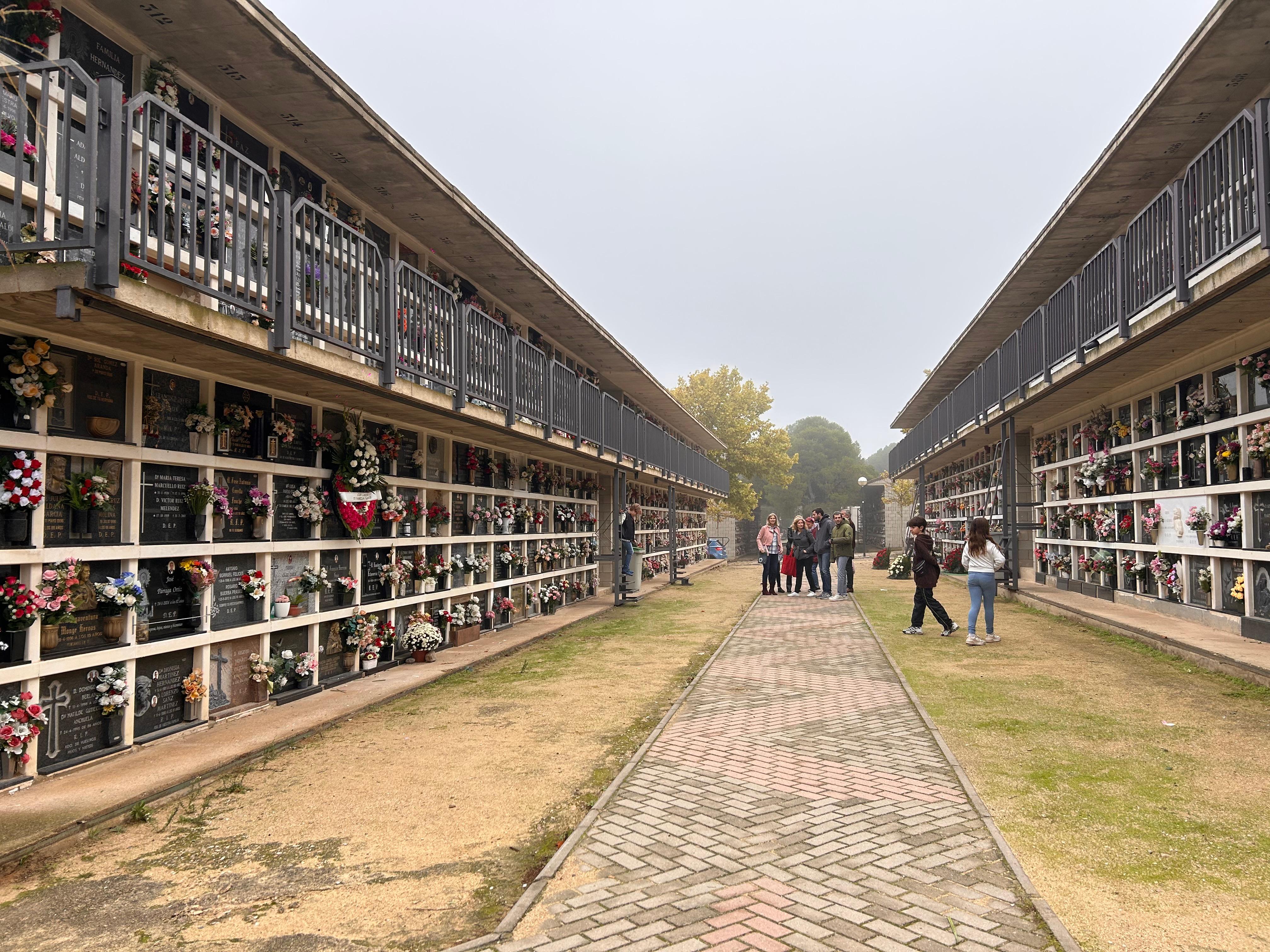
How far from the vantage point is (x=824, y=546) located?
16.2 meters

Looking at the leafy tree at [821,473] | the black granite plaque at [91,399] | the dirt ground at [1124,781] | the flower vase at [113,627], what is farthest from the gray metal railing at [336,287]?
the leafy tree at [821,473]

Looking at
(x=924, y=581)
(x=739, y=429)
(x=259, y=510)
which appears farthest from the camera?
(x=739, y=429)

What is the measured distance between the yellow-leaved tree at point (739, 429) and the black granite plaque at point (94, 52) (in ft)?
126

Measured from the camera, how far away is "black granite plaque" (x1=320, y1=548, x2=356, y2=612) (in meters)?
7.82

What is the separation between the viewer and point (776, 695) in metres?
7.39

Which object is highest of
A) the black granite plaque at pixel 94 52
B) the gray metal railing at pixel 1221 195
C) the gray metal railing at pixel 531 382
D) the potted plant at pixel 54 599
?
the black granite plaque at pixel 94 52

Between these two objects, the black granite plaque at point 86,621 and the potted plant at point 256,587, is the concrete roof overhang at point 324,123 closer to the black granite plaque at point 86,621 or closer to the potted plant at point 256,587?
the black granite plaque at point 86,621

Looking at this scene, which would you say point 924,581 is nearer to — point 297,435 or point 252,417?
point 297,435

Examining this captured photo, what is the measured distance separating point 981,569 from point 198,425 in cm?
846

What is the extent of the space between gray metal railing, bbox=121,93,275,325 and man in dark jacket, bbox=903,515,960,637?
7.40m

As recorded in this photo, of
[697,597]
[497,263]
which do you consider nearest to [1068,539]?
[697,597]

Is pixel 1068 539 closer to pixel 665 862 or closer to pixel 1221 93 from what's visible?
pixel 1221 93

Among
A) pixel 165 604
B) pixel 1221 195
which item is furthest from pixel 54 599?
pixel 1221 195

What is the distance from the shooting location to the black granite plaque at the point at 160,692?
560 centimetres
